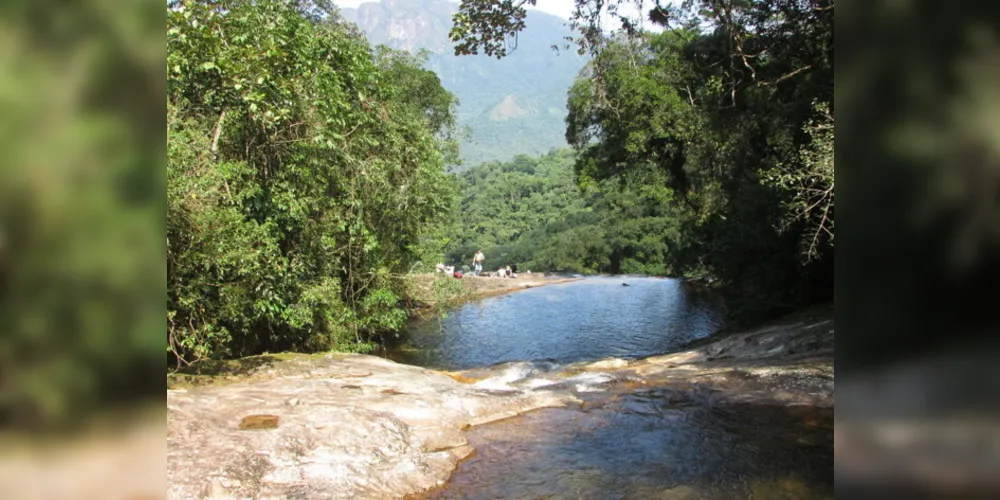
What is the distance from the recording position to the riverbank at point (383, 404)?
6440 mm

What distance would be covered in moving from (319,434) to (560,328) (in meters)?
15.6

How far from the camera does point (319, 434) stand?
7250 millimetres

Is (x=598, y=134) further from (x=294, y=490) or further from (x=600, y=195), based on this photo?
(x=600, y=195)

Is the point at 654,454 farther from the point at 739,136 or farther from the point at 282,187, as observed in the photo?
the point at 739,136

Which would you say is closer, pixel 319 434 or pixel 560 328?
pixel 319 434

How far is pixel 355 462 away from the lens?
22.9 feet

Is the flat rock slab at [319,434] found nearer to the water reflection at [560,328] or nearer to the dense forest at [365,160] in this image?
the dense forest at [365,160]

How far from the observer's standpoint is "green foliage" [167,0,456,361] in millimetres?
8477

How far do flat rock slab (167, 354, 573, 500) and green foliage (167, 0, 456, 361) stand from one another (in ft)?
5.13
